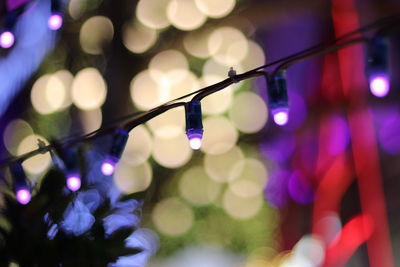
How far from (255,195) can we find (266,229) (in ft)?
1.17

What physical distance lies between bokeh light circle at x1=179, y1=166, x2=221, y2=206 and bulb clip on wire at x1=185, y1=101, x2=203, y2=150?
1.56 metres

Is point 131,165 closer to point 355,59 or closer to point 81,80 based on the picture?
point 81,80

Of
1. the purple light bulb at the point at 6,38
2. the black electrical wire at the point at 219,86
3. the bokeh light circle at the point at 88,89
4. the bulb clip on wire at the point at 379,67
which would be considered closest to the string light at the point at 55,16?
the purple light bulb at the point at 6,38

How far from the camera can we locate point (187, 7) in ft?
10.2

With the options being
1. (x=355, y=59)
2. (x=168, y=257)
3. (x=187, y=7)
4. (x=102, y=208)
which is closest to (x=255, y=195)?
(x=168, y=257)

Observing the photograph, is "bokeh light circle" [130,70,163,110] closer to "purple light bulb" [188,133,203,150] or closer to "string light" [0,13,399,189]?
"string light" [0,13,399,189]

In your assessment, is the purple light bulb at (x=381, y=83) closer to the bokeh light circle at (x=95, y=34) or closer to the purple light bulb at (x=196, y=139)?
the purple light bulb at (x=196, y=139)

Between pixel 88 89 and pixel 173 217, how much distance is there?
0.84m

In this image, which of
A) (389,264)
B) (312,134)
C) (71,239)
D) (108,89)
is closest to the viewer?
(71,239)

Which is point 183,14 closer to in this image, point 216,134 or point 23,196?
point 216,134

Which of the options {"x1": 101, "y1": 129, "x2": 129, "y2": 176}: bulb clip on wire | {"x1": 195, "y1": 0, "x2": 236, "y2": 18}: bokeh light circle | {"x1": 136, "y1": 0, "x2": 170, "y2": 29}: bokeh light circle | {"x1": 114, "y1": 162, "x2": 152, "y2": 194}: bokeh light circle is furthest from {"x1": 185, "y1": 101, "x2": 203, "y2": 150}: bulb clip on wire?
{"x1": 195, "y1": 0, "x2": 236, "y2": 18}: bokeh light circle

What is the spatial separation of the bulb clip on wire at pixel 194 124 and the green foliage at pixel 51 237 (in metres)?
0.33

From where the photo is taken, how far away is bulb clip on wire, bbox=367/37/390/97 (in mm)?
1021

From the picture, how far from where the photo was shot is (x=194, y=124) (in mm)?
1312
